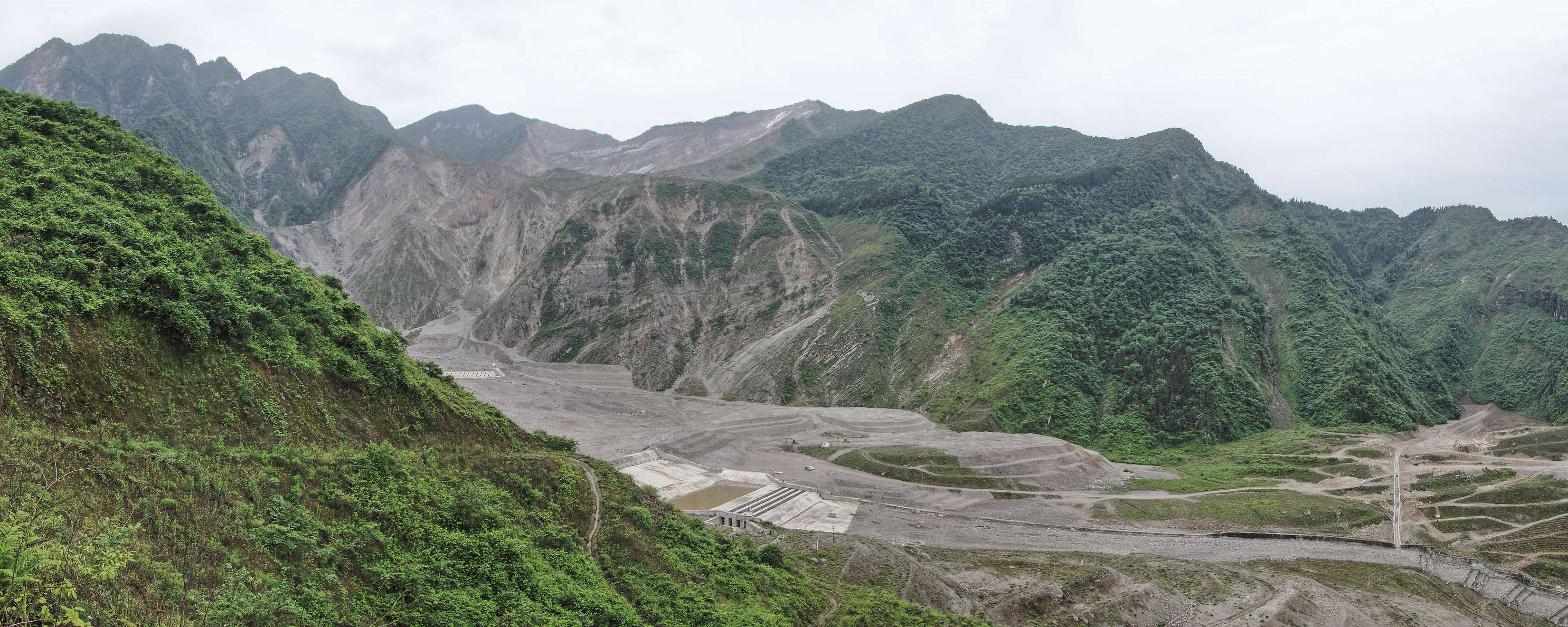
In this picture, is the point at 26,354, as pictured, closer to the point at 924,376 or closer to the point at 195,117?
the point at 924,376

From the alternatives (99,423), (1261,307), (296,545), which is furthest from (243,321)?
(1261,307)

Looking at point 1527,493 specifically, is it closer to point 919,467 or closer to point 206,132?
point 919,467

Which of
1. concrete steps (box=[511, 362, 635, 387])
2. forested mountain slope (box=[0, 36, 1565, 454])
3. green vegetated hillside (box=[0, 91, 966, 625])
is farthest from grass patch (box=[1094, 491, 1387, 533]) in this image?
concrete steps (box=[511, 362, 635, 387])

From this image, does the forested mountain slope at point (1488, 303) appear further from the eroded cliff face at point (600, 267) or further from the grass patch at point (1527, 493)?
the eroded cliff face at point (600, 267)

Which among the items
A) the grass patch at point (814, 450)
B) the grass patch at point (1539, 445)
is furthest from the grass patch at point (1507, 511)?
the grass patch at point (814, 450)

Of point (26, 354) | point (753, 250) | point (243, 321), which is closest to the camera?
point (26, 354)

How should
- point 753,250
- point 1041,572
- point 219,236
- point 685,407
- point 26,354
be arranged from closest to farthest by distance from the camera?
point 26,354 < point 219,236 < point 1041,572 < point 685,407 < point 753,250

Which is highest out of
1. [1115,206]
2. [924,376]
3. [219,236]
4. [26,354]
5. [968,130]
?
[968,130]
